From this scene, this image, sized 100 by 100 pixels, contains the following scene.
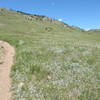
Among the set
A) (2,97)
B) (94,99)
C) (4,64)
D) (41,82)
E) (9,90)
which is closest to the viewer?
(94,99)

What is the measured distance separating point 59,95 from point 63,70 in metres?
4.86

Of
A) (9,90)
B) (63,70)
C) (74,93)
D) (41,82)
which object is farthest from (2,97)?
(63,70)

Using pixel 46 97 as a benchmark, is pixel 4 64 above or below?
above

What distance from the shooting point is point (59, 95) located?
32.5 ft

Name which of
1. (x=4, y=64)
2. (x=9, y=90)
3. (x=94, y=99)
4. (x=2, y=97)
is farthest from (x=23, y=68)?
(x=94, y=99)

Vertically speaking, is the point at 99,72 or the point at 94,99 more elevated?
the point at 99,72

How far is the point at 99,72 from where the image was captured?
13.7 metres

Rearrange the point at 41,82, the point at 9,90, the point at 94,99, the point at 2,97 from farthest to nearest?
the point at 41,82 → the point at 9,90 → the point at 2,97 → the point at 94,99

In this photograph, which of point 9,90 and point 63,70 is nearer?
point 9,90

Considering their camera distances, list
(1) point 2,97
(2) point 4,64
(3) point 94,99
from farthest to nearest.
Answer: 1. (2) point 4,64
2. (1) point 2,97
3. (3) point 94,99

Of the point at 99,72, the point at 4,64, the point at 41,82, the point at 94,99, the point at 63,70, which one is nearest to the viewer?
the point at 94,99

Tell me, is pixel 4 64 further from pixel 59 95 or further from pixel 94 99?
pixel 94 99

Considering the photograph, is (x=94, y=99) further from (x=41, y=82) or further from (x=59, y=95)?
(x=41, y=82)

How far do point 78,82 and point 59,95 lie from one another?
2.35 meters
